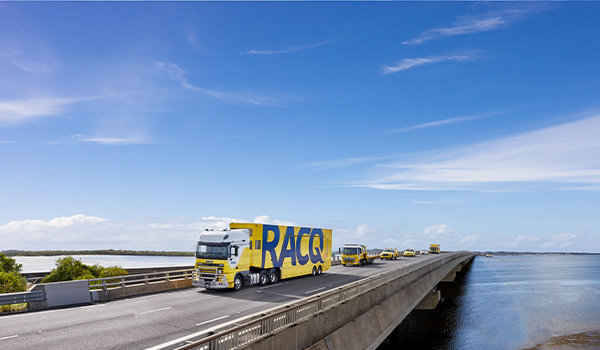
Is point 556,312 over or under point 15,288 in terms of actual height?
under

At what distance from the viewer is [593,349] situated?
88.5 ft

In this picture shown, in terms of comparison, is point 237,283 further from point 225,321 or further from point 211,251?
point 225,321

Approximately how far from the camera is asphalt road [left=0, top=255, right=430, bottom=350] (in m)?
11.4

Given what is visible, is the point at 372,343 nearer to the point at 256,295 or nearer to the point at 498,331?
the point at 256,295

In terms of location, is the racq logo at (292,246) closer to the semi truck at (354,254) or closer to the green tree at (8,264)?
the semi truck at (354,254)

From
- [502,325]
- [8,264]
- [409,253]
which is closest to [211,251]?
[8,264]

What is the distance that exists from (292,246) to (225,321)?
14.1m

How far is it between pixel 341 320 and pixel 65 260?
26.2m

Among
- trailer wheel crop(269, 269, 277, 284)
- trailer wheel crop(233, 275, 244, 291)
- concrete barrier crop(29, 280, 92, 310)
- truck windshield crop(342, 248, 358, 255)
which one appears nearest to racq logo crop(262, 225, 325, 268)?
trailer wheel crop(269, 269, 277, 284)

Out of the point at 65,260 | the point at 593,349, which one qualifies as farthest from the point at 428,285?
the point at 65,260

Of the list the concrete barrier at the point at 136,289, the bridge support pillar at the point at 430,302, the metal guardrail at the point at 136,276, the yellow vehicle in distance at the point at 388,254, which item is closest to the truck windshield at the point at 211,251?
the metal guardrail at the point at 136,276

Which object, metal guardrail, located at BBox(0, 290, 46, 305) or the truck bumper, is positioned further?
the truck bumper

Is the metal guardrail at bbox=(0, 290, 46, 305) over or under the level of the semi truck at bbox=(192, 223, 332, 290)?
under

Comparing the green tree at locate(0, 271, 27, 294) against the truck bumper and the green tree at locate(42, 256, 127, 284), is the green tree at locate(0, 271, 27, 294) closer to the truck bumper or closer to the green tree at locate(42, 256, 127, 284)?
the green tree at locate(42, 256, 127, 284)
